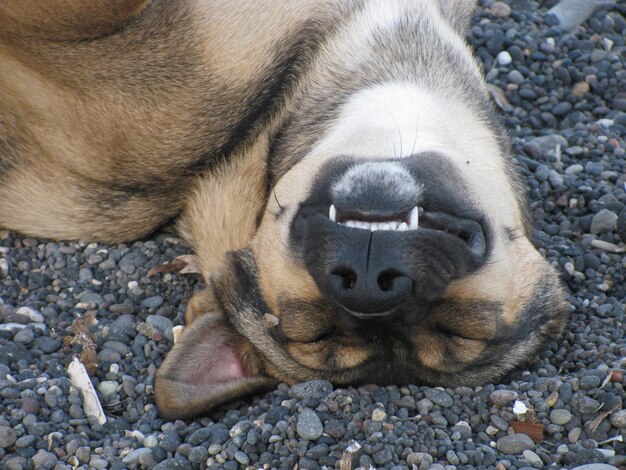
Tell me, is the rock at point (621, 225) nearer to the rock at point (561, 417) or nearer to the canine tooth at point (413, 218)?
the rock at point (561, 417)

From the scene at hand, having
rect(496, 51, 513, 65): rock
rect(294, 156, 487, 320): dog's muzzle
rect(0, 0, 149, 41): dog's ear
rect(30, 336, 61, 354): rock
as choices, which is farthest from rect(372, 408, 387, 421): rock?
rect(496, 51, 513, 65): rock

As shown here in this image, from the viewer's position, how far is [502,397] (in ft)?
12.0

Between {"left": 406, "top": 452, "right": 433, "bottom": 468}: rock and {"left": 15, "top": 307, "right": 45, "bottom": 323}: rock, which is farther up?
{"left": 15, "top": 307, "right": 45, "bottom": 323}: rock

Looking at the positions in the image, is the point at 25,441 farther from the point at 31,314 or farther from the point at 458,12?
the point at 458,12

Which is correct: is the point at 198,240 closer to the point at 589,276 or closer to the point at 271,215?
the point at 271,215

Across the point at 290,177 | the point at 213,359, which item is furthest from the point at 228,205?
the point at 213,359

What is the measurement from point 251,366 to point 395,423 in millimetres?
794

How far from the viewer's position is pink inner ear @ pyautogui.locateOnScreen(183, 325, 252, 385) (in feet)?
12.8

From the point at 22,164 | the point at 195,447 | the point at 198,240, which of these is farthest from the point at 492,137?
the point at 22,164

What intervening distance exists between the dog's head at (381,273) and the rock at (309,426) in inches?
13.2

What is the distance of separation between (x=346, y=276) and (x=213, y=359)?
3.11 ft

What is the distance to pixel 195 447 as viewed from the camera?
139 inches

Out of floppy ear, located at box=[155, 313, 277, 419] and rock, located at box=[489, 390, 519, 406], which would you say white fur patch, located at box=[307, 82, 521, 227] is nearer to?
rock, located at box=[489, 390, 519, 406]

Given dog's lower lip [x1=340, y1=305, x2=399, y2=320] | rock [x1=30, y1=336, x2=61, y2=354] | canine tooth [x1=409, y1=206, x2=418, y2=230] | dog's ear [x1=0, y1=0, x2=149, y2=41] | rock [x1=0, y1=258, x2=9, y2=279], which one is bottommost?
rock [x1=30, y1=336, x2=61, y2=354]
